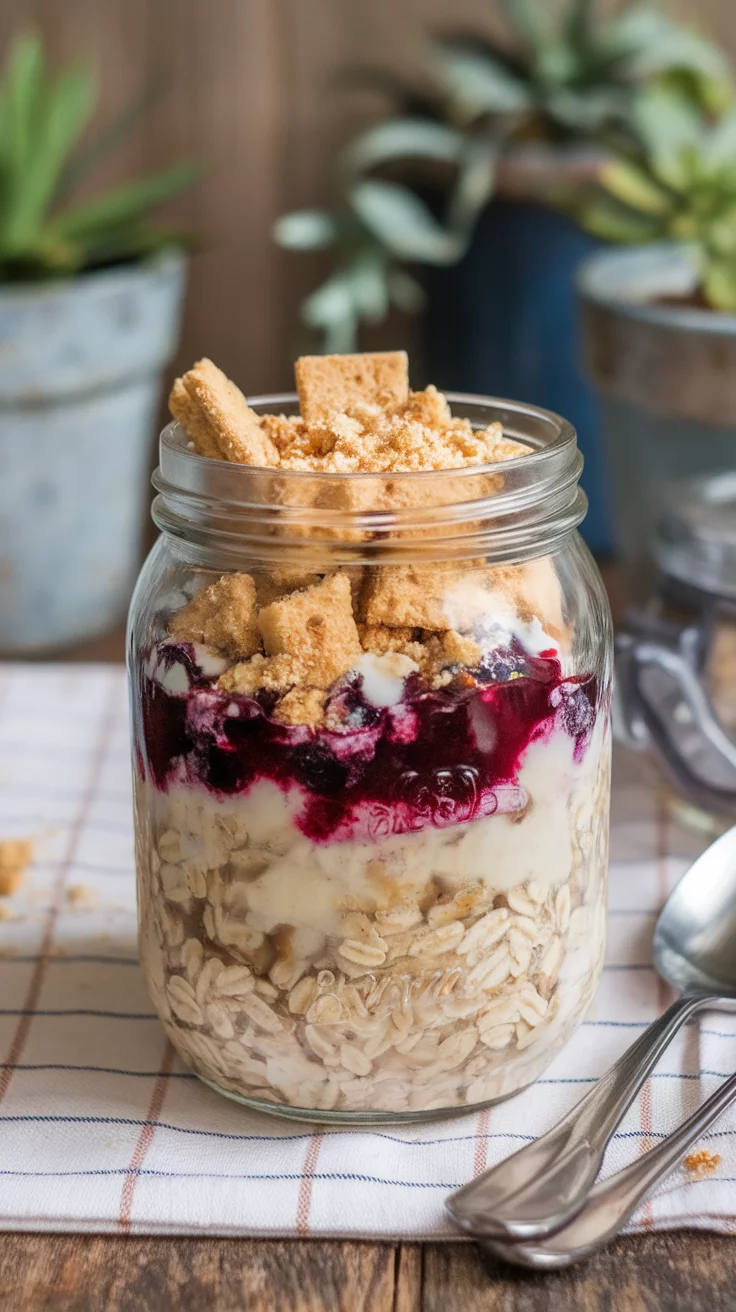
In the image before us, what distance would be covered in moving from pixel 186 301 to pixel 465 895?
1174 mm

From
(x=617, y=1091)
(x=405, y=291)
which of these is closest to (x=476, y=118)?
(x=405, y=291)

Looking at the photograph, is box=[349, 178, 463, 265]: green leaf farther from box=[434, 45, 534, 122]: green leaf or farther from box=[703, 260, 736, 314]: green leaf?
box=[703, 260, 736, 314]: green leaf

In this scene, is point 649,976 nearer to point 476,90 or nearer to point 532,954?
point 532,954

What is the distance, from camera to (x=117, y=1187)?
0.66 meters

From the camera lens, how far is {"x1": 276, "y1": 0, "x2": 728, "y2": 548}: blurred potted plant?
1441 millimetres

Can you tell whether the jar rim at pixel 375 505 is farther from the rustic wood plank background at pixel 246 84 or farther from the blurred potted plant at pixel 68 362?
the rustic wood plank background at pixel 246 84

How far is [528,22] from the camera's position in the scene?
4.85 feet

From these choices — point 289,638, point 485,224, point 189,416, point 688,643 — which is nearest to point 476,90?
point 485,224

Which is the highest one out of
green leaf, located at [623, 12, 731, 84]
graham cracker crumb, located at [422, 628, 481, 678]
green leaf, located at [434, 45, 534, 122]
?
green leaf, located at [623, 12, 731, 84]

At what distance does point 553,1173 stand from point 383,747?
7.6 inches

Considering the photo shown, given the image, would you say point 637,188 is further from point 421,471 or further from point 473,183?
point 421,471

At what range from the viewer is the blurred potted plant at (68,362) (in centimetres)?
132

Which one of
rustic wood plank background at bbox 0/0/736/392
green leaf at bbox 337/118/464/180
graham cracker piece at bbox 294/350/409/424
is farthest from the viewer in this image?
rustic wood plank background at bbox 0/0/736/392

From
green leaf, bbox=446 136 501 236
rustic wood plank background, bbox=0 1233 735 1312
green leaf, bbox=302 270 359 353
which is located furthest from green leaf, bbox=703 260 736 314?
rustic wood plank background, bbox=0 1233 735 1312
